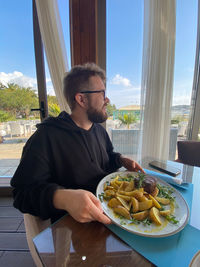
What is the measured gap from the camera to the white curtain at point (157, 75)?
1.70m

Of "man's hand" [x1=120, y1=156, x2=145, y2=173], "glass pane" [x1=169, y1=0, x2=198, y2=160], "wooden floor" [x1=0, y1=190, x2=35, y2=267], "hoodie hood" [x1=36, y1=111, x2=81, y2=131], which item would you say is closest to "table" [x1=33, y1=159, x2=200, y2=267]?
"man's hand" [x1=120, y1=156, x2=145, y2=173]

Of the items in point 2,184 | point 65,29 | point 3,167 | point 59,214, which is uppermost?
point 65,29

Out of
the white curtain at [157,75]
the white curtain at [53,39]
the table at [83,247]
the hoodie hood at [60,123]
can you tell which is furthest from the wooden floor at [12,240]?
the white curtain at [157,75]

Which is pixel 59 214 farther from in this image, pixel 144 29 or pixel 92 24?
pixel 144 29

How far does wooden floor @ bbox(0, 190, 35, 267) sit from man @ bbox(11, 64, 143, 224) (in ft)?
2.73

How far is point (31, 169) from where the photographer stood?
0.68 meters

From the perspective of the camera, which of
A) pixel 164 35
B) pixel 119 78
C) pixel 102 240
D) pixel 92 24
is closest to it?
pixel 102 240

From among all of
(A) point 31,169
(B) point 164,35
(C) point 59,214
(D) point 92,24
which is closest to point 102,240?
(C) point 59,214

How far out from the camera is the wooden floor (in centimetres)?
113

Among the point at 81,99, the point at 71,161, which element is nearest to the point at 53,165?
the point at 71,161

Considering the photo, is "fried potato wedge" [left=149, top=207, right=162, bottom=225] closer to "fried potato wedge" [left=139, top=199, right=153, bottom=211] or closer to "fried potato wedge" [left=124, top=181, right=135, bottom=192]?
"fried potato wedge" [left=139, top=199, right=153, bottom=211]

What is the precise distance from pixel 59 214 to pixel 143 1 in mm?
2617

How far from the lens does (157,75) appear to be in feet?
6.01

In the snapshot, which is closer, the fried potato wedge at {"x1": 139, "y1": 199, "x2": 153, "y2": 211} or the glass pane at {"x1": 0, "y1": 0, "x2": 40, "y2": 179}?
the fried potato wedge at {"x1": 139, "y1": 199, "x2": 153, "y2": 211}
